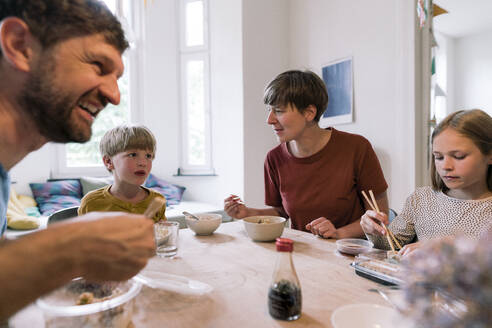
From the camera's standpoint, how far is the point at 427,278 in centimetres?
34

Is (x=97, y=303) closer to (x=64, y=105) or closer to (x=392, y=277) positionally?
(x=64, y=105)

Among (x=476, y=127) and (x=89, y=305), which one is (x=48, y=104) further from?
(x=476, y=127)

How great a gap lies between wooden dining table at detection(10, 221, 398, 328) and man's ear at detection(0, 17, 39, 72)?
43 centimetres

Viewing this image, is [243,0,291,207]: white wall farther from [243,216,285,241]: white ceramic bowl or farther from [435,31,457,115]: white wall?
[435,31,457,115]: white wall

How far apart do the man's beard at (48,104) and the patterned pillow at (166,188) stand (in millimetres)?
3611

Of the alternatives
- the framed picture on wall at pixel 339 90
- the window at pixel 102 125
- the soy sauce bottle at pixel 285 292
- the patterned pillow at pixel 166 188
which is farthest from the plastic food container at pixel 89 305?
the window at pixel 102 125

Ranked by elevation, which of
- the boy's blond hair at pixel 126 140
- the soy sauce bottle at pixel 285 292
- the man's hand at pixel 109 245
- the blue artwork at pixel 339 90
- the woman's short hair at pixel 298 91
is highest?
the blue artwork at pixel 339 90

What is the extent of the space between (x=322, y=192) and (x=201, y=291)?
992mm

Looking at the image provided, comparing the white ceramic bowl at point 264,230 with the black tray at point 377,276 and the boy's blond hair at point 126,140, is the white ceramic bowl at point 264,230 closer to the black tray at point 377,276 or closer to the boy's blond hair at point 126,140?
the black tray at point 377,276

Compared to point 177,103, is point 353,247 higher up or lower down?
lower down

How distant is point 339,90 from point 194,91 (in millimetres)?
2104

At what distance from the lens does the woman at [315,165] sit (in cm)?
160

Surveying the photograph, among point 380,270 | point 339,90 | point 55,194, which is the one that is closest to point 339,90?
point 339,90

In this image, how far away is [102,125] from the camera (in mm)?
4543
